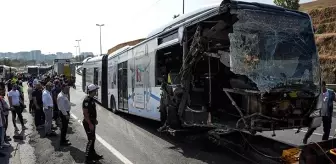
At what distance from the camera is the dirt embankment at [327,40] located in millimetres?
34106

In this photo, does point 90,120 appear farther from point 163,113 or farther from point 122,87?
point 122,87

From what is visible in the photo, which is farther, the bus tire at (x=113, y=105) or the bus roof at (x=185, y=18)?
the bus tire at (x=113, y=105)

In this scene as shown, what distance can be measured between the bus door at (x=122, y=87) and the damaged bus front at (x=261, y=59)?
21.3ft

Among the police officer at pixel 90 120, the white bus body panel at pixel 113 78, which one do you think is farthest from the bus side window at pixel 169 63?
the white bus body panel at pixel 113 78

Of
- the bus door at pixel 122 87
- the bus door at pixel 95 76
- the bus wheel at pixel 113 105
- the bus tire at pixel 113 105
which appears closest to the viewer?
the bus door at pixel 122 87

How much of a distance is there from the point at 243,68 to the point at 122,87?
8.88 m

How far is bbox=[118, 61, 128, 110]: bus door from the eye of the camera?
579 inches

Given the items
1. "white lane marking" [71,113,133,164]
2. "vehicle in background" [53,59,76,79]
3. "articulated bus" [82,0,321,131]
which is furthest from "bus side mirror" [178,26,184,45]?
"vehicle in background" [53,59,76,79]

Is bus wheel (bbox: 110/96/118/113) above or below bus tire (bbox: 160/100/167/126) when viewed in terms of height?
below

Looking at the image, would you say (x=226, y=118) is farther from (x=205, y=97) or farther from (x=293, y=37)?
(x=293, y=37)

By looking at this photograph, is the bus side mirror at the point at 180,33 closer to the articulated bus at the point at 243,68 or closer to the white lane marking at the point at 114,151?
the articulated bus at the point at 243,68

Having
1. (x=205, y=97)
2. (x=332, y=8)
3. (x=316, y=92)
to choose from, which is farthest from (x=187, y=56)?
(x=332, y=8)

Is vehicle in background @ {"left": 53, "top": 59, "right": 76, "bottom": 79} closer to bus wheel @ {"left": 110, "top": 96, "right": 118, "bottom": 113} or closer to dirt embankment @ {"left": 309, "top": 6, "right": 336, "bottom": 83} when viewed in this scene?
bus wheel @ {"left": 110, "top": 96, "right": 118, "bottom": 113}

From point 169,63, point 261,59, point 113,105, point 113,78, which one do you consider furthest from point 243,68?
point 113,105
